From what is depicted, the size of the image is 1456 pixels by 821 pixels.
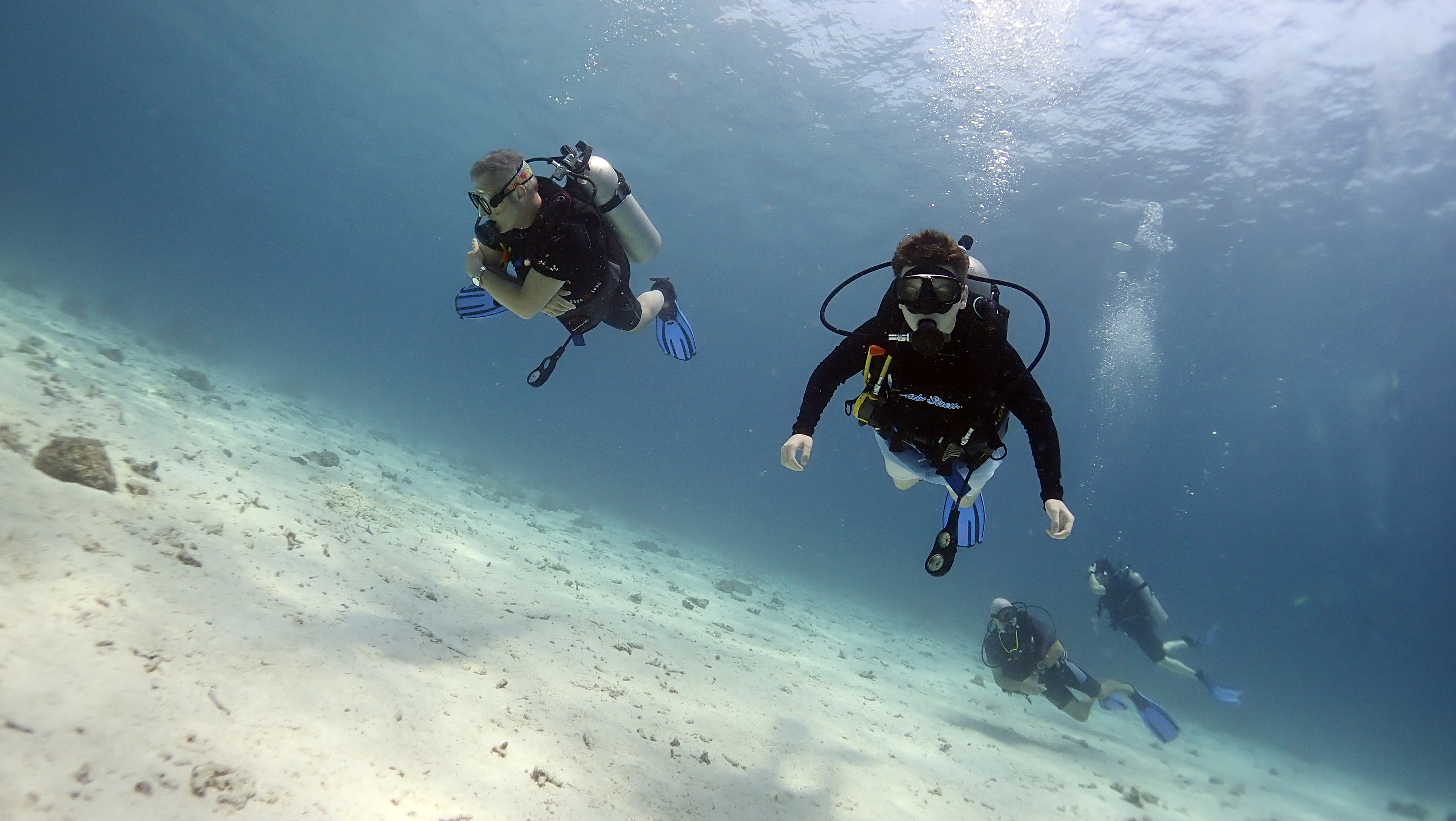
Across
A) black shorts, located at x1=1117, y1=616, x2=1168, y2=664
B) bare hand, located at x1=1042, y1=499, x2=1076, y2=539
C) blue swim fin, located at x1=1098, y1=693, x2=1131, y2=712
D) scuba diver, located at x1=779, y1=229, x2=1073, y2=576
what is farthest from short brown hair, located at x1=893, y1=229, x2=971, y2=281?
black shorts, located at x1=1117, y1=616, x2=1168, y2=664

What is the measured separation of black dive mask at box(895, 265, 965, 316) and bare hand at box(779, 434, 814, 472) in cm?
→ 104

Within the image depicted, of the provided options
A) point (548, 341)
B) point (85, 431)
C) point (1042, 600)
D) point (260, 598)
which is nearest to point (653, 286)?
point (260, 598)

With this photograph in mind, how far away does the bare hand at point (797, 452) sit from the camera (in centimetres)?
356

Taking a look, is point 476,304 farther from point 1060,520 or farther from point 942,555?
point 1060,520

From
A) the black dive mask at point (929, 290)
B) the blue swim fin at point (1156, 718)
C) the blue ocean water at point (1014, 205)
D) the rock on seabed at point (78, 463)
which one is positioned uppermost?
the blue ocean water at point (1014, 205)

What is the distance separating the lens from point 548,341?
99.8 meters

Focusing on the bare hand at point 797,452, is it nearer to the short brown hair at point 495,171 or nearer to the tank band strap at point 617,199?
the short brown hair at point 495,171

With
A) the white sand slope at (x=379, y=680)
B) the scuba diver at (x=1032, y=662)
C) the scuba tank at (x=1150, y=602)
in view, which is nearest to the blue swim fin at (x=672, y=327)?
the white sand slope at (x=379, y=680)

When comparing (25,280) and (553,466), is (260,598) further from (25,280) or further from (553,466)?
(553,466)

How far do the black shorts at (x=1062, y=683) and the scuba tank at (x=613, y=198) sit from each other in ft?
26.9

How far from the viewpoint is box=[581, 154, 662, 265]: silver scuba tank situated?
5148 millimetres

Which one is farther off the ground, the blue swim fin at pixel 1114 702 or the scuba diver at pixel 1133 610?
the scuba diver at pixel 1133 610

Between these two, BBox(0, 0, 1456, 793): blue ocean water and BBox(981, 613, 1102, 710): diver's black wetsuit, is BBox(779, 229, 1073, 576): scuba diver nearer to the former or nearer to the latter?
BBox(981, 613, 1102, 710): diver's black wetsuit

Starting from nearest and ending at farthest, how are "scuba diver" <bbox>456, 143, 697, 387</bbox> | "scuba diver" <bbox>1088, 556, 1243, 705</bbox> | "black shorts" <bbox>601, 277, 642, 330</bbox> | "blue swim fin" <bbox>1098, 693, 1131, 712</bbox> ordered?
"scuba diver" <bbox>456, 143, 697, 387</bbox>, "black shorts" <bbox>601, 277, 642, 330</bbox>, "blue swim fin" <bbox>1098, 693, 1131, 712</bbox>, "scuba diver" <bbox>1088, 556, 1243, 705</bbox>
